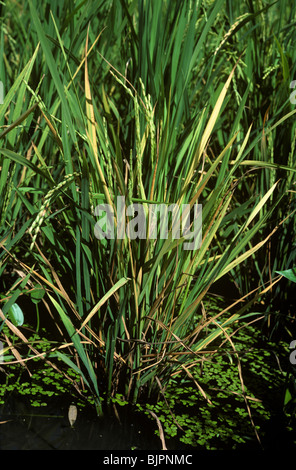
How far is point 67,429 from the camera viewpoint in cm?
118

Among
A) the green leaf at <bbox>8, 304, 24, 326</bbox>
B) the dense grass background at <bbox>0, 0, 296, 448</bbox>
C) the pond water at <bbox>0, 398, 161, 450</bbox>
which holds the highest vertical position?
the dense grass background at <bbox>0, 0, 296, 448</bbox>

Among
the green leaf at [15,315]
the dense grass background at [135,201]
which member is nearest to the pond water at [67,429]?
the dense grass background at [135,201]

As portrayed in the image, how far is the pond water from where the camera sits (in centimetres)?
115

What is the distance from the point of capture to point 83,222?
3.73ft

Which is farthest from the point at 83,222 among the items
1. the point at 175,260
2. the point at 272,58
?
the point at 272,58

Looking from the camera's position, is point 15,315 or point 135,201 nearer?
point 135,201

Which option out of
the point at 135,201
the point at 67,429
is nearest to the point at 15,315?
the point at 67,429

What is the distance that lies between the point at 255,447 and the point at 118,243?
0.53 m

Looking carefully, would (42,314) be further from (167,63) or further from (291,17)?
(291,17)

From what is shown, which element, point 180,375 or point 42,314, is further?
point 42,314

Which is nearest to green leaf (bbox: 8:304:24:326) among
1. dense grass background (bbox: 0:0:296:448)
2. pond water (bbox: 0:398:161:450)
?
dense grass background (bbox: 0:0:296:448)

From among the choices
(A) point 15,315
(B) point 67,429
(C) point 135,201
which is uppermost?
(C) point 135,201

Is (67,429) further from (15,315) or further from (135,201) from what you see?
(135,201)

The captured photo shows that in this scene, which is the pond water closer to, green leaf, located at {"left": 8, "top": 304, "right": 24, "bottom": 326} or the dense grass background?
the dense grass background
